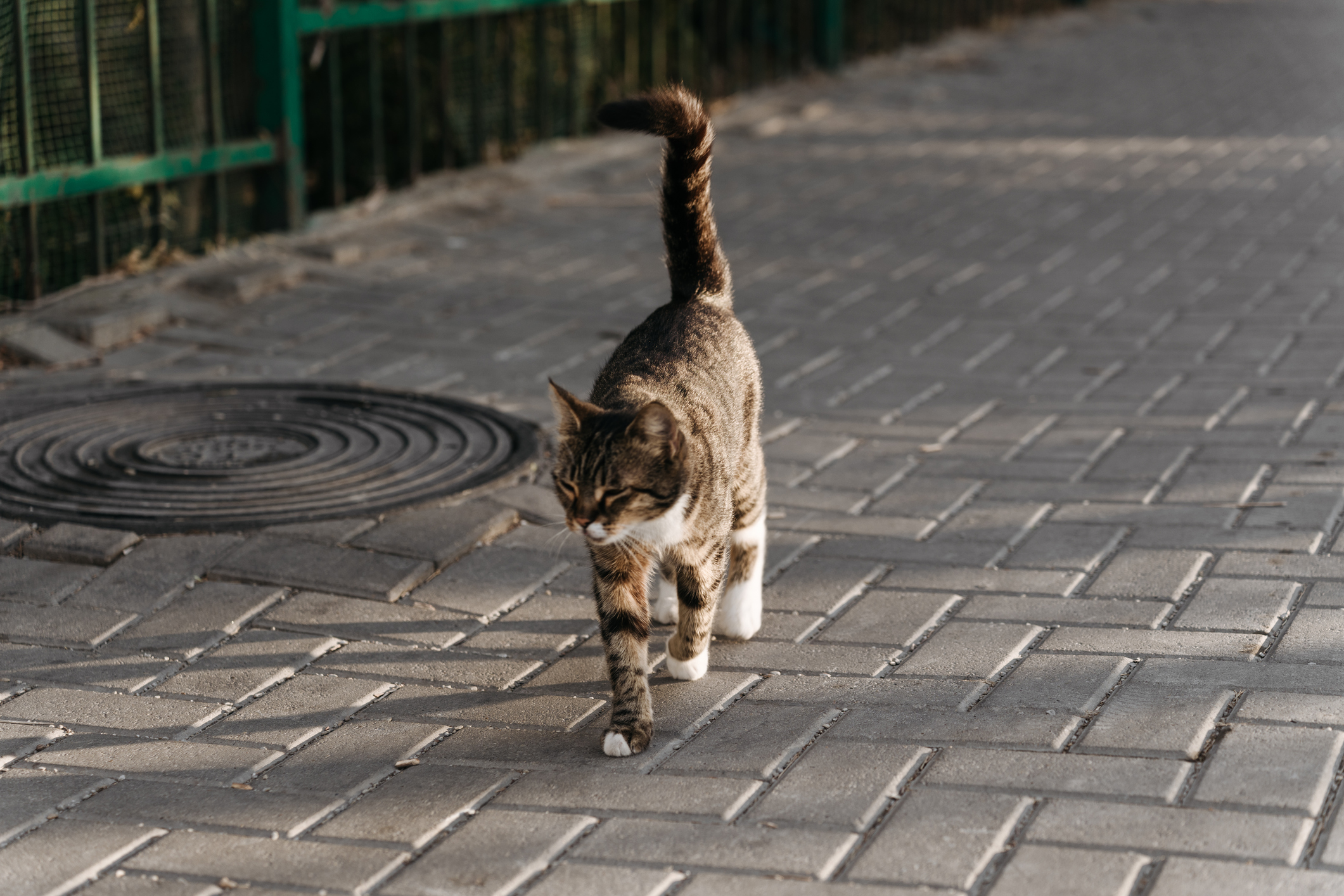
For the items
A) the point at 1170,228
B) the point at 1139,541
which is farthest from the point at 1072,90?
the point at 1139,541

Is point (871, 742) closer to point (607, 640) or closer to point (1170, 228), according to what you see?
point (607, 640)

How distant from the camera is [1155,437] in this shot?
518cm

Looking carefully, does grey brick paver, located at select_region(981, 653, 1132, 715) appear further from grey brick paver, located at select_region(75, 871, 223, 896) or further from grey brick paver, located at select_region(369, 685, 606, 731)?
grey brick paver, located at select_region(75, 871, 223, 896)

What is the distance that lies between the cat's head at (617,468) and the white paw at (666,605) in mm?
633

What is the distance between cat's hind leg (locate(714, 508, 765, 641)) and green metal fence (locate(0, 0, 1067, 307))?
384 cm

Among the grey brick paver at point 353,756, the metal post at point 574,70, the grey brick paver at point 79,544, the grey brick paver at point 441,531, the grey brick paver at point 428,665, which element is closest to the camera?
the grey brick paver at point 353,756

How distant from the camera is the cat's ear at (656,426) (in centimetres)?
320

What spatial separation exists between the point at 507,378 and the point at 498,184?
11.1 feet

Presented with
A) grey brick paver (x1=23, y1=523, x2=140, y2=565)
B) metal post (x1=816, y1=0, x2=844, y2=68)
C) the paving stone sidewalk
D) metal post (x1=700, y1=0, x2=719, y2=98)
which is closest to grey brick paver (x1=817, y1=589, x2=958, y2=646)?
the paving stone sidewalk

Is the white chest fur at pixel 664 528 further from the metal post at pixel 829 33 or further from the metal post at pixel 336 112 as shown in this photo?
the metal post at pixel 829 33

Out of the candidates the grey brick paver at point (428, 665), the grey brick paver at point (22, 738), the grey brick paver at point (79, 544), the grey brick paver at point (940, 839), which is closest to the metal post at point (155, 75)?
the grey brick paver at point (79, 544)

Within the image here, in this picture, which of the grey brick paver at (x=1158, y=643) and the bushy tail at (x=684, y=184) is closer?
the grey brick paver at (x=1158, y=643)

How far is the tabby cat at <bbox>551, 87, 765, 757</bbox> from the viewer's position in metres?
3.29

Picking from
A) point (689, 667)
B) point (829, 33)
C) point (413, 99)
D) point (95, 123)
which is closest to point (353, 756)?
point (689, 667)
